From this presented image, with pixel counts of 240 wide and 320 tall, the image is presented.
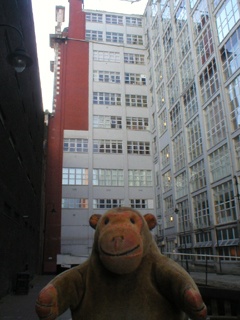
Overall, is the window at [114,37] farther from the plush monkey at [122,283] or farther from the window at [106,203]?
the plush monkey at [122,283]

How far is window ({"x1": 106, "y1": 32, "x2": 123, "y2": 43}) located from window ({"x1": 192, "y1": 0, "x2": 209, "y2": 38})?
1706 centimetres

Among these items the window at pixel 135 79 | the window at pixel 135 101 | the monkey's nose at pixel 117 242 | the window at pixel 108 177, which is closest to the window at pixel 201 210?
the window at pixel 108 177

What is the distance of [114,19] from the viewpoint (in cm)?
4944

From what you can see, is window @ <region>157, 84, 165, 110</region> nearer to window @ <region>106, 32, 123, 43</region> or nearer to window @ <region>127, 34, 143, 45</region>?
window @ <region>127, 34, 143, 45</region>

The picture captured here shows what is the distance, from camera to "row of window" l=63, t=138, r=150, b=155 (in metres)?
41.3

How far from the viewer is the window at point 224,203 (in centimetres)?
2544

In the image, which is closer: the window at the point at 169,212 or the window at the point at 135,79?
the window at the point at 169,212

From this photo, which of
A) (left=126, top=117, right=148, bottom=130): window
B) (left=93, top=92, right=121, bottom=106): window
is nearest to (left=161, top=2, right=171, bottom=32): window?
(left=93, top=92, right=121, bottom=106): window

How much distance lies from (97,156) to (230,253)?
73.3ft

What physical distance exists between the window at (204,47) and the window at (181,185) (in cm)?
1279

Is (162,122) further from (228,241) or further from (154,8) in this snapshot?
(228,241)

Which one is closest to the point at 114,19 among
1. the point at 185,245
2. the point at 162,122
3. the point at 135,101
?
the point at 135,101

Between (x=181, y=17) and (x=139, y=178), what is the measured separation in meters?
22.1

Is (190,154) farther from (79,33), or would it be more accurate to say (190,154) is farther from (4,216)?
(79,33)
